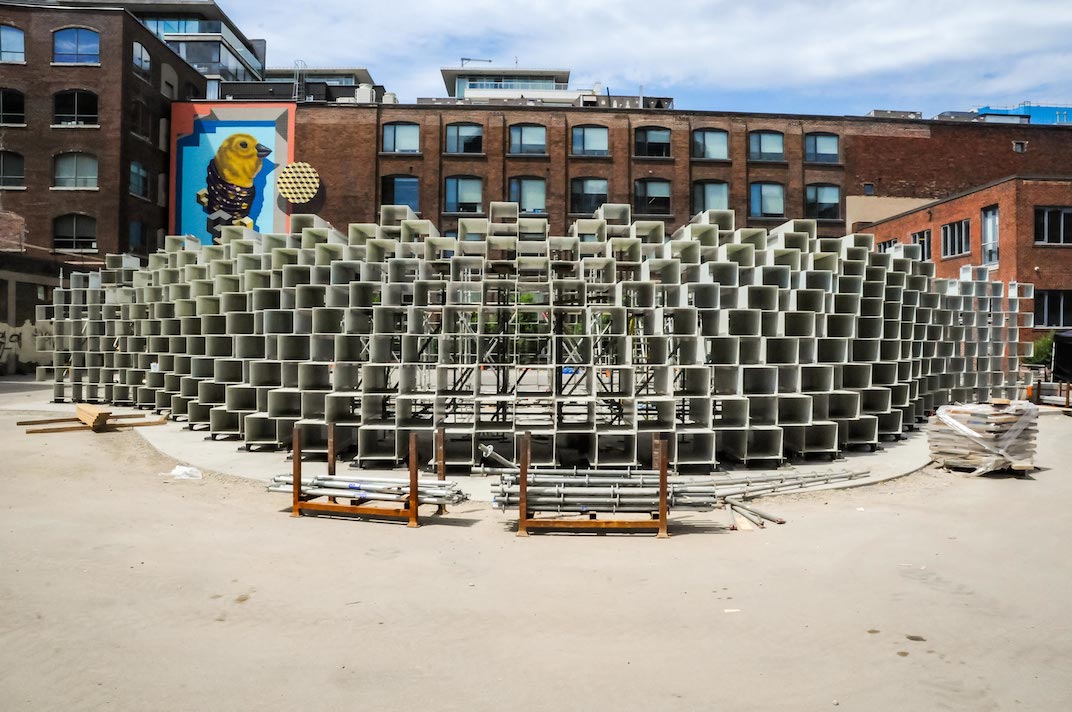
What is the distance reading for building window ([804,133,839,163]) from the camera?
4578cm

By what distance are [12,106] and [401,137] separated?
22880 millimetres

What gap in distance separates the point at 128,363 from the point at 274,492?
14.6 meters

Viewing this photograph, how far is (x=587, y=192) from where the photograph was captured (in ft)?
148

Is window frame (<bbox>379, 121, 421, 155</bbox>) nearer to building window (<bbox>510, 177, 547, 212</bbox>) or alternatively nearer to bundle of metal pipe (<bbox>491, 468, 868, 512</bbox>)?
building window (<bbox>510, 177, 547, 212</bbox>)

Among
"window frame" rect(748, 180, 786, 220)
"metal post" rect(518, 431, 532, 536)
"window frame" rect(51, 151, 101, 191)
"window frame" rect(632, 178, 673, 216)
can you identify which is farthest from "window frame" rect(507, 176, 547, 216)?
"metal post" rect(518, 431, 532, 536)

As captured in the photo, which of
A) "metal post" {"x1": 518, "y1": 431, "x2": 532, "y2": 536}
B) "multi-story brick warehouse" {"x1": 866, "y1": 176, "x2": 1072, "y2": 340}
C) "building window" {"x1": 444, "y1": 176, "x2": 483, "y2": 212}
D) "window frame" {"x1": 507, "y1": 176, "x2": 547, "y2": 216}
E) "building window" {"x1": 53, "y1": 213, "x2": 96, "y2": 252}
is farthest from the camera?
"building window" {"x1": 444, "y1": 176, "x2": 483, "y2": 212}

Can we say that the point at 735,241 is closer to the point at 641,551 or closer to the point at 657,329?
the point at 657,329

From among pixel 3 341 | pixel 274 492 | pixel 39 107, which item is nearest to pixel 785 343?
pixel 274 492

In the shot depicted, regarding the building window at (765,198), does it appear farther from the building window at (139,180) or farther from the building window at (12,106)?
the building window at (12,106)

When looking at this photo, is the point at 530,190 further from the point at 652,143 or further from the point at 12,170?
the point at 12,170

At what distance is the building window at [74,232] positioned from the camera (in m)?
40.6

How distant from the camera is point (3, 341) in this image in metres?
33.6

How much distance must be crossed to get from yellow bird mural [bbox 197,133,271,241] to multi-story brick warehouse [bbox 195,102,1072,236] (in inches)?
111

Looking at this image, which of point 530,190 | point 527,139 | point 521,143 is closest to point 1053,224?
point 530,190
